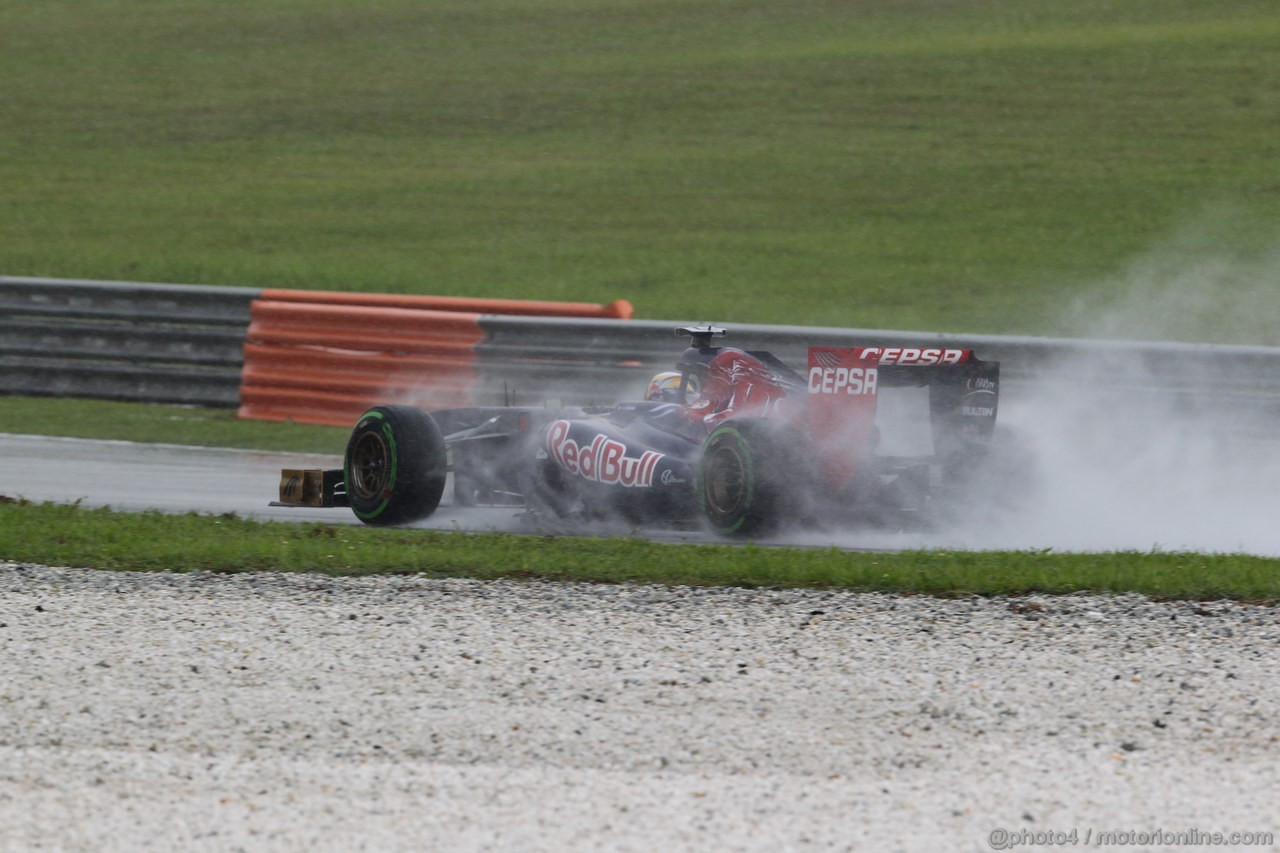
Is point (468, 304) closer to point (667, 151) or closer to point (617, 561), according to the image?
point (617, 561)

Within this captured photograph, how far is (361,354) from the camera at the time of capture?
47.9 feet

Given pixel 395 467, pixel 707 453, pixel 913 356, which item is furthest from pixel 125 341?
pixel 913 356

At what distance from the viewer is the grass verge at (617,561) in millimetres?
7770

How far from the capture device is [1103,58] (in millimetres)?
25859

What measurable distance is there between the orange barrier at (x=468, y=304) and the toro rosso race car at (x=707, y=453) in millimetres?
4164

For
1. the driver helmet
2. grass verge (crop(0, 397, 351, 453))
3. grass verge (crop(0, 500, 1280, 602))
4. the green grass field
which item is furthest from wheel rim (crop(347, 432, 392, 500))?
the green grass field

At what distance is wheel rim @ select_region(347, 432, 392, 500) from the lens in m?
9.82

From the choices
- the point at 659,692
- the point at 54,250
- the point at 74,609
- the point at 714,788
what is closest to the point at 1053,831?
the point at 714,788

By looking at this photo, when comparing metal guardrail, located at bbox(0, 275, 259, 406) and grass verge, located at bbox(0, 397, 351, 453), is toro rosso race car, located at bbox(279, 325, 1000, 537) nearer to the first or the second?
grass verge, located at bbox(0, 397, 351, 453)

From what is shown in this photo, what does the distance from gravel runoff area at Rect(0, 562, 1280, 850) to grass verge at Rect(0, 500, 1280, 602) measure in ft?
0.61

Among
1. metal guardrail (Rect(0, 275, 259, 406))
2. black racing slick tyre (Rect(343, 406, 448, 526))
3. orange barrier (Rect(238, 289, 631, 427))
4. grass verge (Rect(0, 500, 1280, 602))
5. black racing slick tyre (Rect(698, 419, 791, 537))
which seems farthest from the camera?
metal guardrail (Rect(0, 275, 259, 406))

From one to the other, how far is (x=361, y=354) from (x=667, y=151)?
1031cm

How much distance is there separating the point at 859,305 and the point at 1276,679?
1168 cm

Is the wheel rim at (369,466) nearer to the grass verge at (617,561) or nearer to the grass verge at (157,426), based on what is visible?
the grass verge at (617,561)
